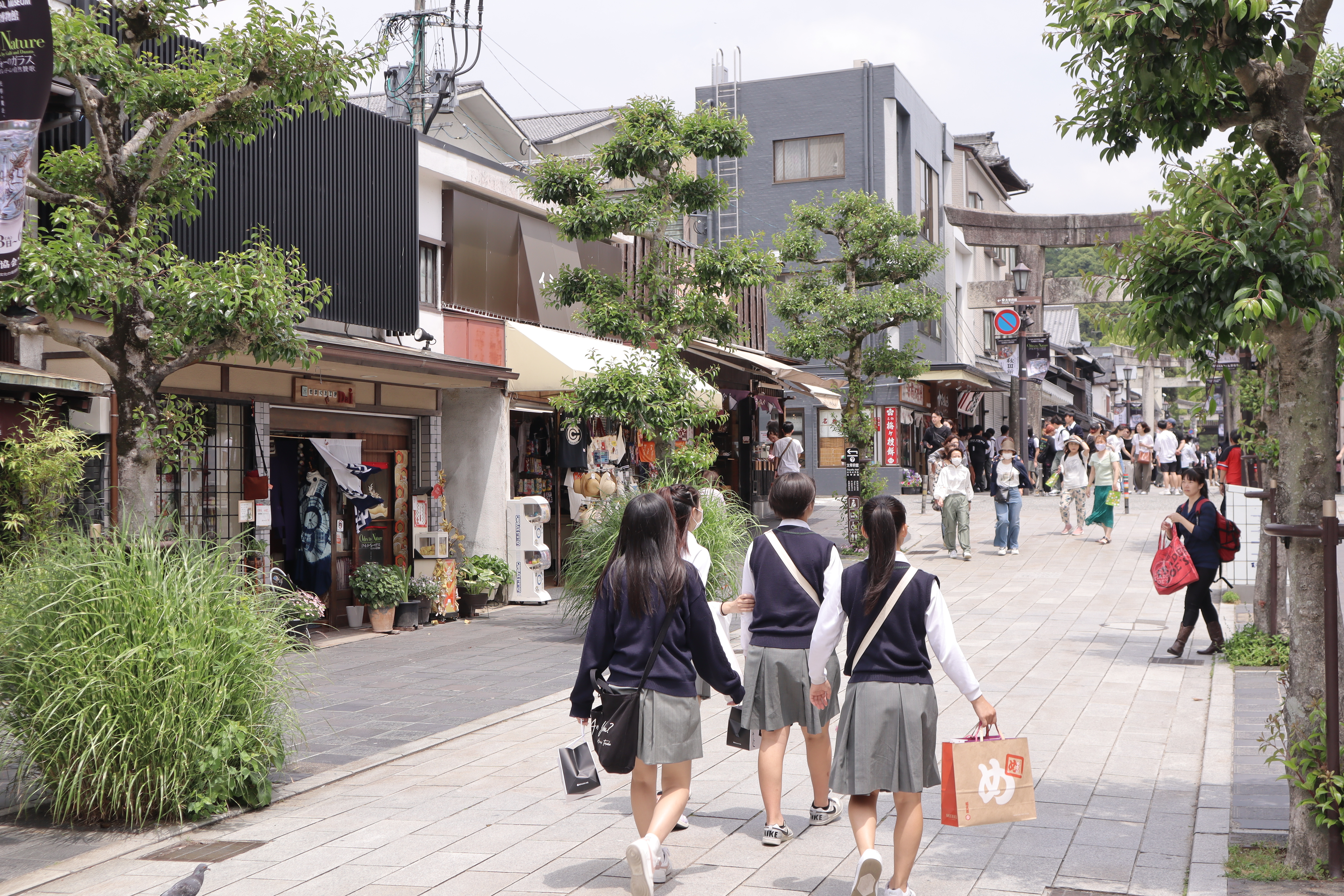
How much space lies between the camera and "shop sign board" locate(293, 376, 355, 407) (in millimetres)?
12969

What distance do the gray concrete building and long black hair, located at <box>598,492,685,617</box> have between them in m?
25.7

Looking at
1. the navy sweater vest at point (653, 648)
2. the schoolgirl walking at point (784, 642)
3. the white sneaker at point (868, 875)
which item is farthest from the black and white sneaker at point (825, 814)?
the white sneaker at point (868, 875)

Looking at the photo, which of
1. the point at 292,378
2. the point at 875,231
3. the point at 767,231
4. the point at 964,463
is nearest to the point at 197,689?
the point at 292,378

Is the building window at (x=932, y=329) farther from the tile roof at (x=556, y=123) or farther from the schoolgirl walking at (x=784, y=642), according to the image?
the schoolgirl walking at (x=784, y=642)

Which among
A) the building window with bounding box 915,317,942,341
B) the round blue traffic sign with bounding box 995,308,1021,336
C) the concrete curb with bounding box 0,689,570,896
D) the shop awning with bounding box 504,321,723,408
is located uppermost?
the building window with bounding box 915,317,942,341

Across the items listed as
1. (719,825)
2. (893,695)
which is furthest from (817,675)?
(719,825)

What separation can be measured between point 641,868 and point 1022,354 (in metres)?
24.8

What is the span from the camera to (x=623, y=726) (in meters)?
5.08

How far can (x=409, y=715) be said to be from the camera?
9.30m

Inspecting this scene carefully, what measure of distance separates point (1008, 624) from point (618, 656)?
31.2 ft

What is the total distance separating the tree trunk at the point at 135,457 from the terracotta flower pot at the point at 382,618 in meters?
6.48

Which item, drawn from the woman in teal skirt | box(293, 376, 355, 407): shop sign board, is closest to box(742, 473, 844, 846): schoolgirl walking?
box(293, 376, 355, 407): shop sign board

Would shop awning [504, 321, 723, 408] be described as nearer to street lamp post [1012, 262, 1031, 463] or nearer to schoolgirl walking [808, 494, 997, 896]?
schoolgirl walking [808, 494, 997, 896]

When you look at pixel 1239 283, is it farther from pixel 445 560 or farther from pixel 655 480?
pixel 445 560
